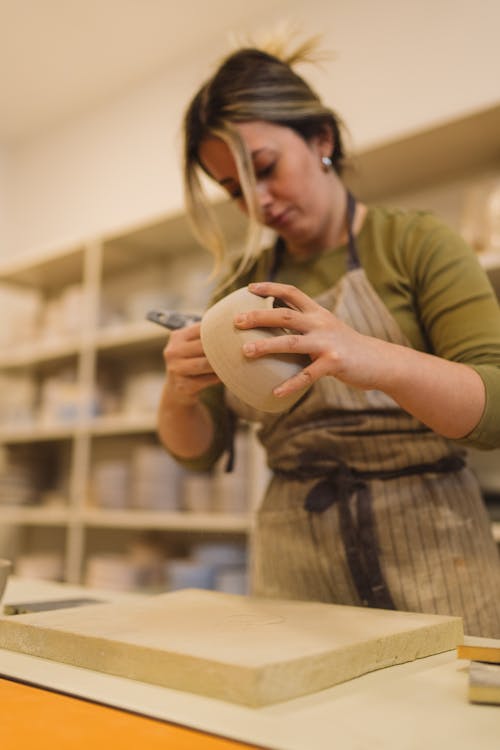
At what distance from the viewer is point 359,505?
103cm

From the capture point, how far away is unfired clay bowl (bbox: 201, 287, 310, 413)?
0.72 metres

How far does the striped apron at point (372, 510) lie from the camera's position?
99cm

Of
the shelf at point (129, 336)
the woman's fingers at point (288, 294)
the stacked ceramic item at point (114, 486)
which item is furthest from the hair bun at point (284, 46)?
the stacked ceramic item at point (114, 486)

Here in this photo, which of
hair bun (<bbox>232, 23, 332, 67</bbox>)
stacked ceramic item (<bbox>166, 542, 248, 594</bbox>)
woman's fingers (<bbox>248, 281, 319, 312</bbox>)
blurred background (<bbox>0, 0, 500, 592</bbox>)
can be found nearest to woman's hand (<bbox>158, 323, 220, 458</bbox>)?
woman's fingers (<bbox>248, 281, 319, 312</bbox>)

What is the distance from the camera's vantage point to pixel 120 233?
2898mm

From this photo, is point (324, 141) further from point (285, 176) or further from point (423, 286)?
point (423, 286)

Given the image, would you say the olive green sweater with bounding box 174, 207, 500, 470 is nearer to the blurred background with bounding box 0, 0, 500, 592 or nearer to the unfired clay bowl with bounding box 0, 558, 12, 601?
the unfired clay bowl with bounding box 0, 558, 12, 601

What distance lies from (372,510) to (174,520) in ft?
5.30

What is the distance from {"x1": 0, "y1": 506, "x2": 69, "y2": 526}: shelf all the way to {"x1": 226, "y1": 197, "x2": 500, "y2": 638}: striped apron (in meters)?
2.02

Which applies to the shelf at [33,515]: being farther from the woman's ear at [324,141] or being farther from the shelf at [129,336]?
the woman's ear at [324,141]

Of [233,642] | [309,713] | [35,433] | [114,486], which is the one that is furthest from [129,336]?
[309,713]

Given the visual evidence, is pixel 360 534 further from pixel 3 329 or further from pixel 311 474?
pixel 3 329

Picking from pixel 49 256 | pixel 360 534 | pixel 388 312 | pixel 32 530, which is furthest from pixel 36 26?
pixel 360 534

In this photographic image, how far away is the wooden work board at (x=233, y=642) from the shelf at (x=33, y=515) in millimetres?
2303
